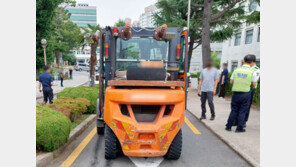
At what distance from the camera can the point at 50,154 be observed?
3480mm

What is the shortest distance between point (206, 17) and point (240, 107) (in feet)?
30.7

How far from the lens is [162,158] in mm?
3781

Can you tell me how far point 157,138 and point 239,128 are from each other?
3006 millimetres

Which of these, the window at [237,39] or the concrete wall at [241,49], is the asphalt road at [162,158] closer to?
the concrete wall at [241,49]

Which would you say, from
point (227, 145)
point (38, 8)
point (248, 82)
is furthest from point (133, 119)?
point (38, 8)

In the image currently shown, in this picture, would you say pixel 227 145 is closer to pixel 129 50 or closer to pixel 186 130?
pixel 186 130

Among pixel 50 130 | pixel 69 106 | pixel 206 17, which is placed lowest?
pixel 50 130

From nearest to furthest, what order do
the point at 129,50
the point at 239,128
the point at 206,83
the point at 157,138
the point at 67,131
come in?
the point at 157,138 < the point at 67,131 < the point at 129,50 < the point at 239,128 < the point at 206,83

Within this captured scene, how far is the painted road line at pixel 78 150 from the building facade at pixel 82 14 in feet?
349

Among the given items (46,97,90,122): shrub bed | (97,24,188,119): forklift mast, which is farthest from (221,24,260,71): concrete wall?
(46,97,90,122): shrub bed

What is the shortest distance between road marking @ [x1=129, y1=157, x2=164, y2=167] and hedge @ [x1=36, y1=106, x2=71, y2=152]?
4.55ft

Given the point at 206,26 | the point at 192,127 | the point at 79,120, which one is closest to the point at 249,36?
the point at 206,26

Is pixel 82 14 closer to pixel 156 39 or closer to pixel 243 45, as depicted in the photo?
pixel 243 45

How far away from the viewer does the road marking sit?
350 centimetres
